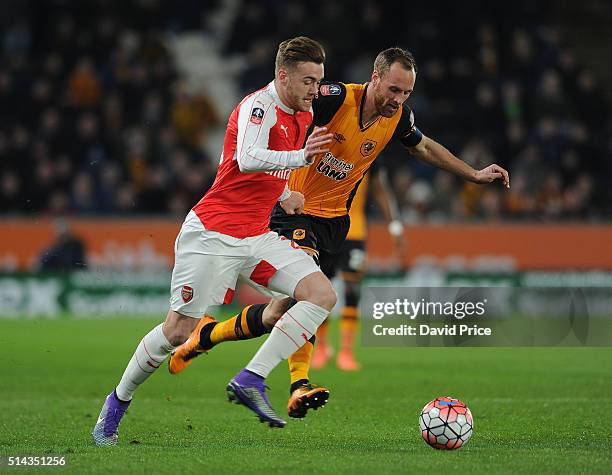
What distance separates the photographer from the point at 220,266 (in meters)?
7.04

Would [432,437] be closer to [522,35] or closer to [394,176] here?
[394,176]

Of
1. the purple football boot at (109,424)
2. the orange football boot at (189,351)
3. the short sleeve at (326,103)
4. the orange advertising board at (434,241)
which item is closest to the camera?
the purple football boot at (109,424)

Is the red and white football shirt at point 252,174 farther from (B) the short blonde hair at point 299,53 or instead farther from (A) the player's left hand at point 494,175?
(A) the player's left hand at point 494,175

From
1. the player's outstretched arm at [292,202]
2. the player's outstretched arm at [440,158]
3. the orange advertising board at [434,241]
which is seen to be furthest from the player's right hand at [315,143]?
the orange advertising board at [434,241]

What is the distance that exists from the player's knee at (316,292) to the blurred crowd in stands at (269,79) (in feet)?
39.1

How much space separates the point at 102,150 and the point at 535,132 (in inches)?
290

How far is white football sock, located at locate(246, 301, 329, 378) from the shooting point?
6.92 meters

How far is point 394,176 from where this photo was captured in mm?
19078

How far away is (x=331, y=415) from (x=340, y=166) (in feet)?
6.30

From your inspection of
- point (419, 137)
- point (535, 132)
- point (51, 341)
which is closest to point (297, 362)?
point (419, 137)

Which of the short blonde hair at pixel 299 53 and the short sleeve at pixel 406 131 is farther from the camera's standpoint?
the short sleeve at pixel 406 131

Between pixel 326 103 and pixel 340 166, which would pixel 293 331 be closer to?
pixel 340 166

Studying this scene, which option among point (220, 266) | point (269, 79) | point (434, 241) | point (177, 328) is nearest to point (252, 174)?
point (220, 266)

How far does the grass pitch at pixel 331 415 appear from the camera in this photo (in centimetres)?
626
